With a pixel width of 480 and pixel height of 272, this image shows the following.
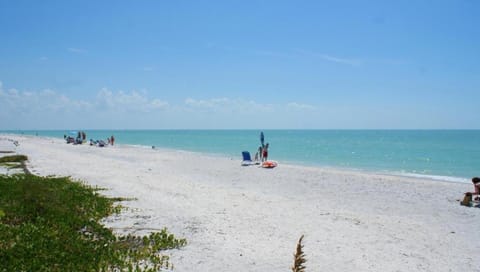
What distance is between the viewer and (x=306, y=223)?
9914mm

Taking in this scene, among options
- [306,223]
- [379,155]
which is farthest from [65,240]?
[379,155]

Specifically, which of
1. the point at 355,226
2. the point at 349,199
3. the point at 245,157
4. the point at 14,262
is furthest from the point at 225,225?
the point at 245,157

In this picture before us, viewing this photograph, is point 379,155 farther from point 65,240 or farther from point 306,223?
point 65,240

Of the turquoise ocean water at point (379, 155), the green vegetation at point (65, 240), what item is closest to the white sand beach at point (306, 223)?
the green vegetation at point (65, 240)

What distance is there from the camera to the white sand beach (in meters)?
7.10

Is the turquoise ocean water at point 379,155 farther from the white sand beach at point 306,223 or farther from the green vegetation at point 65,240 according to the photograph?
the green vegetation at point 65,240

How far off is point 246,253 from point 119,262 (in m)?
2.40

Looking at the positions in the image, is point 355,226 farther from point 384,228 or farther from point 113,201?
point 113,201

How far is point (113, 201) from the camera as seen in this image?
39.3 feet

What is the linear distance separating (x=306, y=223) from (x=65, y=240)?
5760mm

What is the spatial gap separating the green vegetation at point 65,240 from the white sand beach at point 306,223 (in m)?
0.56

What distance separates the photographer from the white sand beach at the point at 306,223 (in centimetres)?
710

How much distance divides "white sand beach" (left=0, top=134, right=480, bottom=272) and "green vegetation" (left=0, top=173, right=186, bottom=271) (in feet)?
1.85

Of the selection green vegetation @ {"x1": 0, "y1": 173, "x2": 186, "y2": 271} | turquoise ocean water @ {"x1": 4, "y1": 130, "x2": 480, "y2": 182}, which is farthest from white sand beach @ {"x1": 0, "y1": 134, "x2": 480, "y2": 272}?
turquoise ocean water @ {"x1": 4, "y1": 130, "x2": 480, "y2": 182}
